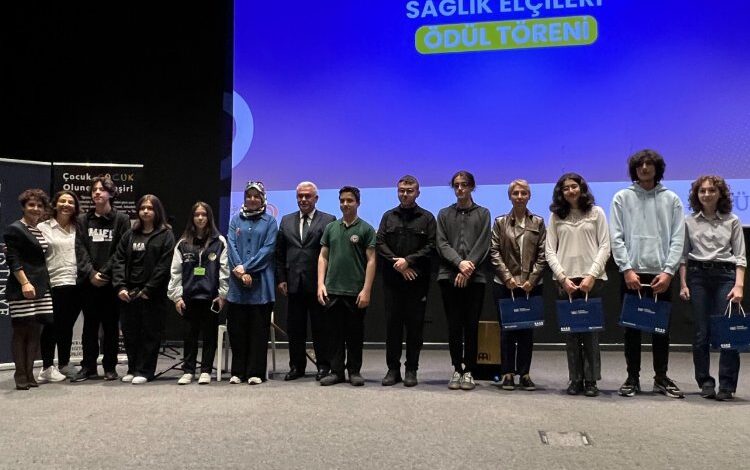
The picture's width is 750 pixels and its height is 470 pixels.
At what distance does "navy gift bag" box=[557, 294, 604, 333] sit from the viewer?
3594 mm

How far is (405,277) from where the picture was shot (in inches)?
158

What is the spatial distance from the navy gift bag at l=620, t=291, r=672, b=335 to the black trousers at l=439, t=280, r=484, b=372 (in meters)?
0.89

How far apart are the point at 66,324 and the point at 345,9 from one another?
3662mm

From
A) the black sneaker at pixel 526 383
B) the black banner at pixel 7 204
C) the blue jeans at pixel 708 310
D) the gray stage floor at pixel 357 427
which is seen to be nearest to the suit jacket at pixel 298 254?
the gray stage floor at pixel 357 427

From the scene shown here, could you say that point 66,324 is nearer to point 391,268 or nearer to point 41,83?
point 391,268

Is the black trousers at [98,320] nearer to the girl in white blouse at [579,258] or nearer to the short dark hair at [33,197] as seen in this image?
the short dark hair at [33,197]

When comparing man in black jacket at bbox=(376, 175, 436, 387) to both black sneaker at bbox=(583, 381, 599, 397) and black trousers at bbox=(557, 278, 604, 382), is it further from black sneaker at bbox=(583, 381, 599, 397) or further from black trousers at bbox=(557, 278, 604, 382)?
black sneaker at bbox=(583, 381, 599, 397)

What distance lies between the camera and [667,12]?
527 centimetres

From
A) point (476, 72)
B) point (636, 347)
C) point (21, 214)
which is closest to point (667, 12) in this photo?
point (476, 72)

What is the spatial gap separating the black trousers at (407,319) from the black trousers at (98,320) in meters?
2.01

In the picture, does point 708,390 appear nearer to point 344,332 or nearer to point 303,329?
point 344,332

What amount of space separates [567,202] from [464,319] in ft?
3.26

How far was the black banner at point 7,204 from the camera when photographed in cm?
482

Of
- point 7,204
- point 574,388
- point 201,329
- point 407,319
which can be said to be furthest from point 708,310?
point 7,204
